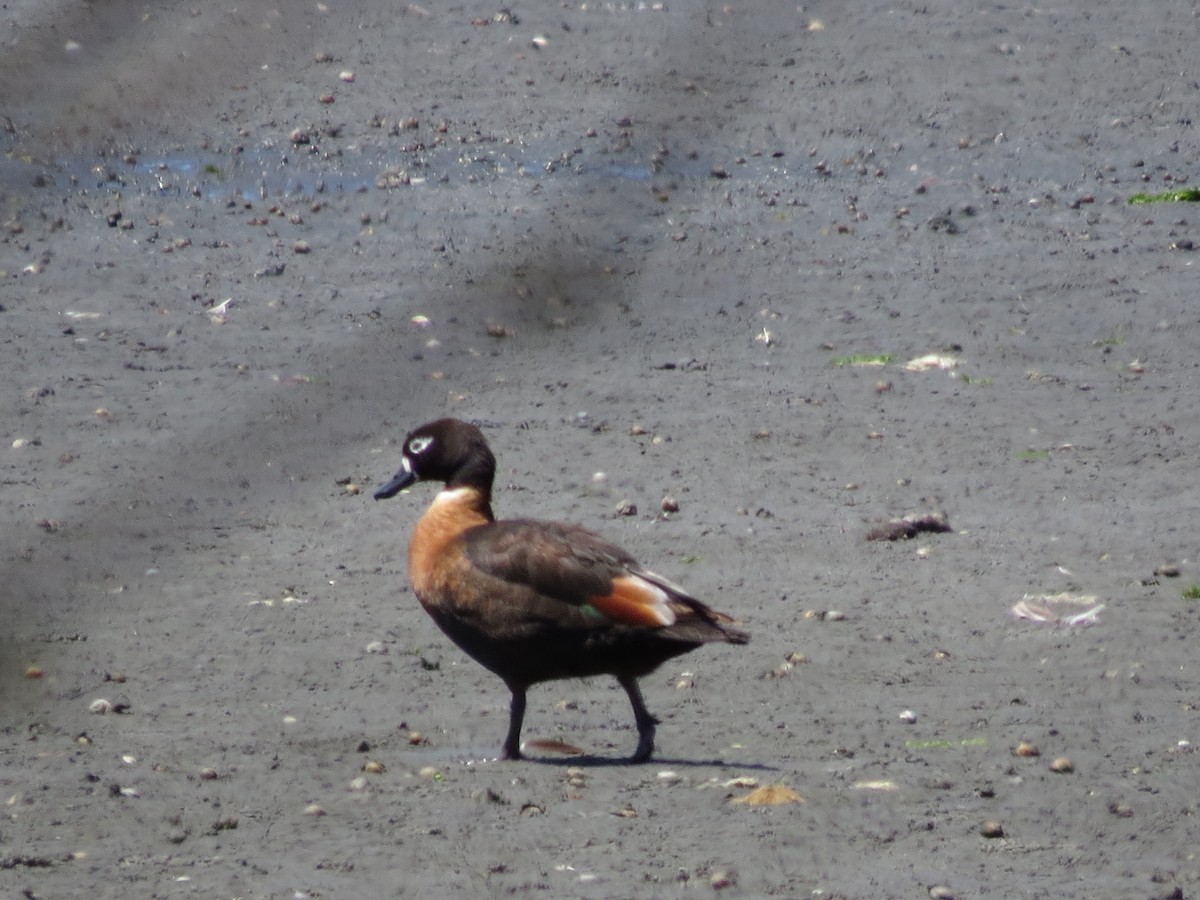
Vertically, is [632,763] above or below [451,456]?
below

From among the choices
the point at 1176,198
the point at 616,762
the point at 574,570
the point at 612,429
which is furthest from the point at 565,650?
the point at 1176,198

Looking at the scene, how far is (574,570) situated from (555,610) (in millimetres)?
121

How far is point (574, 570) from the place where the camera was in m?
5.35

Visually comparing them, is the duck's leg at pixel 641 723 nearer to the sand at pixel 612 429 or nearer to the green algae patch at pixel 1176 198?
the sand at pixel 612 429

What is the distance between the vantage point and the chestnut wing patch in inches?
206

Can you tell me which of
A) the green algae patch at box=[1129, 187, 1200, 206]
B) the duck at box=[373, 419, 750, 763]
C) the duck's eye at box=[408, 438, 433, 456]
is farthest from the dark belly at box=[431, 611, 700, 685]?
the green algae patch at box=[1129, 187, 1200, 206]

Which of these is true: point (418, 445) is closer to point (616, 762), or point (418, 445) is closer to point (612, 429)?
point (616, 762)

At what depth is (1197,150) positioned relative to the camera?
11336mm

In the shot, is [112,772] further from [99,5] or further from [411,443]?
[99,5]

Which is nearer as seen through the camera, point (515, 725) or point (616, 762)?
point (616, 762)

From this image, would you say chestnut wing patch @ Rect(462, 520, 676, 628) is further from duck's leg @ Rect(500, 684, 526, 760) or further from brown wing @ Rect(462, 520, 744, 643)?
duck's leg @ Rect(500, 684, 526, 760)

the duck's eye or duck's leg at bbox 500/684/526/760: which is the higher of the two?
the duck's eye

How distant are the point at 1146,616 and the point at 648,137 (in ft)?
14.8

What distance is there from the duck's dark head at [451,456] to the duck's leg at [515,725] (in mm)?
763
